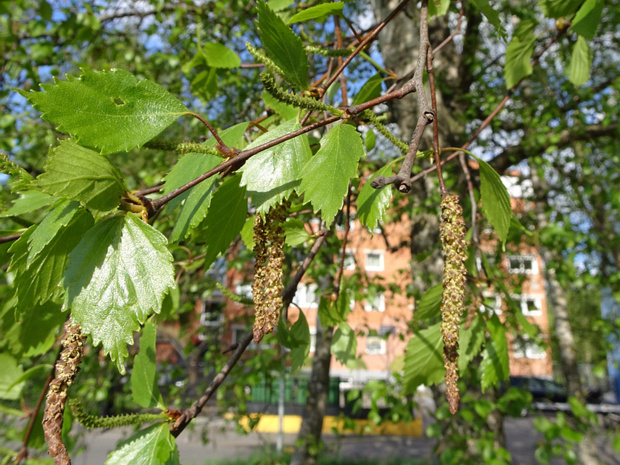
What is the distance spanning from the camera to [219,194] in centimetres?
77

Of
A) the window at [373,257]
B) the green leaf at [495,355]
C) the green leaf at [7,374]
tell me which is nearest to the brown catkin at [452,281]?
the green leaf at [495,355]

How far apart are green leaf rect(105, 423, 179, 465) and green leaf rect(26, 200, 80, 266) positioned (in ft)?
1.26

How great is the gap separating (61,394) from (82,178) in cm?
27

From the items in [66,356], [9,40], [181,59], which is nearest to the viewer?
[66,356]

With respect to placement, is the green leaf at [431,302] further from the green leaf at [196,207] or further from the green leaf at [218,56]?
the green leaf at [218,56]

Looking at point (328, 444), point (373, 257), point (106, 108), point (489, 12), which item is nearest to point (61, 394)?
point (106, 108)

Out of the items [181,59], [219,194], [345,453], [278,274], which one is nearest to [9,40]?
[181,59]

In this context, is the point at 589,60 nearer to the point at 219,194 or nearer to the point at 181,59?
the point at 219,194

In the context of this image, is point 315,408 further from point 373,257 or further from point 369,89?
point 369,89

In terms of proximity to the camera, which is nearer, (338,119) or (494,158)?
(338,119)

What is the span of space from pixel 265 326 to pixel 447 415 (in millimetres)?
2033

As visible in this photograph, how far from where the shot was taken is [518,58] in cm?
147

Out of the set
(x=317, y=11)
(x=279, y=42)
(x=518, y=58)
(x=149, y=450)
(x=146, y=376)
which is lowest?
(x=149, y=450)

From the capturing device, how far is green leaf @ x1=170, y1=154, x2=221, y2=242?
26.4 inches
